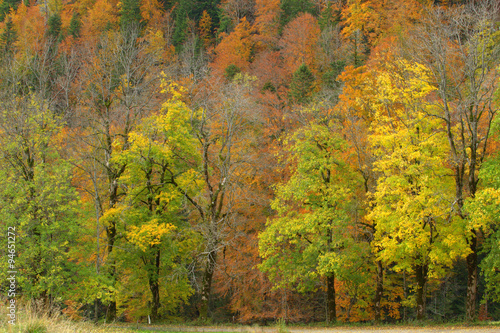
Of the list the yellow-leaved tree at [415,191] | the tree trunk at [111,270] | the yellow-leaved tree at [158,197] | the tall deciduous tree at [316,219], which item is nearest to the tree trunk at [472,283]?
the yellow-leaved tree at [415,191]

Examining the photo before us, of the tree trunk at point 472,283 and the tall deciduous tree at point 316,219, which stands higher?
the tall deciduous tree at point 316,219

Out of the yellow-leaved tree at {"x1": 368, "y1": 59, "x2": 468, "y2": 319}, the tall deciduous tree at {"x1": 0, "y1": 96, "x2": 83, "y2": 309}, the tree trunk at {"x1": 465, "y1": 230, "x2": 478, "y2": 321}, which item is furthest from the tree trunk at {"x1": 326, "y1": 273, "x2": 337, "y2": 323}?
the tall deciduous tree at {"x1": 0, "y1": 96, "x2": 83, "y2": 309}

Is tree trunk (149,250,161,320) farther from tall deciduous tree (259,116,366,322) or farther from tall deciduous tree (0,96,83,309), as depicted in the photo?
tall deciduous tree (259,116,366,322)

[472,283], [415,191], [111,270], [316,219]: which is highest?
[415,191]

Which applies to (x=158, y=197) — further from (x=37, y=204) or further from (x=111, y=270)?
(x=37, y=204)

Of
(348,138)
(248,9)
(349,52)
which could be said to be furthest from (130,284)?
(248,9)

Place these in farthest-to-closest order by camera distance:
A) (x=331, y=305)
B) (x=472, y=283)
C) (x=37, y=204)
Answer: (x=331, y=305), (x=37, y=204), (x=472, y=283)

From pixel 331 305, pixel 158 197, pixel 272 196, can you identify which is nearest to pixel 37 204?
pixel 158 197

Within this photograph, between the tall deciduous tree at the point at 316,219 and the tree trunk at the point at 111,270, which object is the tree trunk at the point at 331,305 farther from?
the tree trunk at the point at 111,270

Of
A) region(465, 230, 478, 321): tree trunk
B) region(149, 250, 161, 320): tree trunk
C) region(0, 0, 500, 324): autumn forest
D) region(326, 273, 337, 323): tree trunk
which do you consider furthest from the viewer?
region(149, 250, 161, 320): tree trunk

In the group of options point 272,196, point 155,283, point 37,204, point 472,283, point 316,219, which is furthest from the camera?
point 272,196

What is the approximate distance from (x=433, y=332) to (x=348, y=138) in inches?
477

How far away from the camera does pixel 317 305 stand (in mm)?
32438

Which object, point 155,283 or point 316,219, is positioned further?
point 155,283
